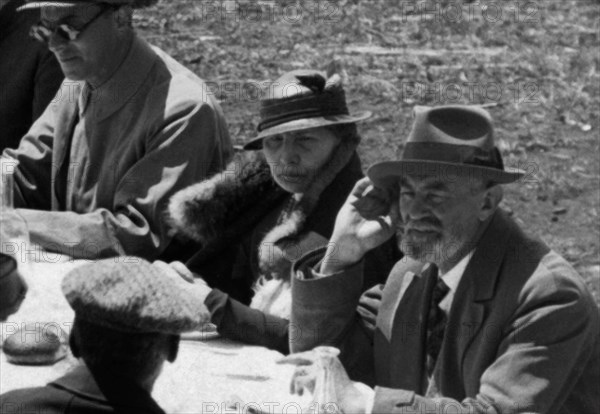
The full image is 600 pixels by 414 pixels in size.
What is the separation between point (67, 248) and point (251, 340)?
1001 millimetres

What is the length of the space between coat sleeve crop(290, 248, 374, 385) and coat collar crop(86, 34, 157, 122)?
155 cm

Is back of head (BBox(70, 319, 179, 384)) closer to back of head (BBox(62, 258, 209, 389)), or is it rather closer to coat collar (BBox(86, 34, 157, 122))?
back of head (BBox(62, 258, 209, 389))

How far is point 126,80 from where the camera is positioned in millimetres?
6340

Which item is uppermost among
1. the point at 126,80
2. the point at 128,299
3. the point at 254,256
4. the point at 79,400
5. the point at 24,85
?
the point at 128,299

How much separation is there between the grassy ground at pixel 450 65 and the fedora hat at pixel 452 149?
3.42 metres

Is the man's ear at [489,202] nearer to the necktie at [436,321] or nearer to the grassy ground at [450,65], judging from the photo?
the necktie at [436,321]

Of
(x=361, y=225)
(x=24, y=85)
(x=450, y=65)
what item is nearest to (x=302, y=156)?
(x=361, y=225)

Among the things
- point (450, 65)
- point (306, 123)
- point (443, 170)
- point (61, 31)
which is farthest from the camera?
point (450, 65)

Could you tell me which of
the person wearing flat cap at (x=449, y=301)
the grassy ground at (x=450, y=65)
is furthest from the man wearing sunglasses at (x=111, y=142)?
the grassy ground at (x=450, y=65)

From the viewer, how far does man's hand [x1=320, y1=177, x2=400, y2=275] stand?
497 cm

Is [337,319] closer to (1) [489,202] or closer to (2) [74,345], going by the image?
(1) [489,202]

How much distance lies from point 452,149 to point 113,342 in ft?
4.79

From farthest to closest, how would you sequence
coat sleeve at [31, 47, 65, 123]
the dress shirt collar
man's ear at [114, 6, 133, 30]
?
coat sleeve at [31, 47, 65, 123], man's ear at [114, 6, 133, 30], the dress shirt collar

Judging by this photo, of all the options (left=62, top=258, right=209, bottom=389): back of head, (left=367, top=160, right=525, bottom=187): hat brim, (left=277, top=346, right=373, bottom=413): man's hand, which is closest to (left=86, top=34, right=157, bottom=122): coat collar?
(left=367, top=160, right=525, bottom=187): hat brim
